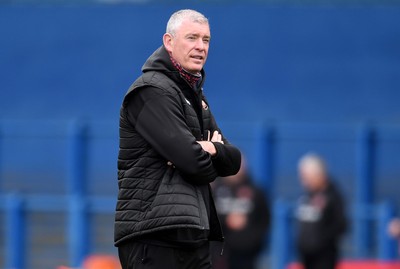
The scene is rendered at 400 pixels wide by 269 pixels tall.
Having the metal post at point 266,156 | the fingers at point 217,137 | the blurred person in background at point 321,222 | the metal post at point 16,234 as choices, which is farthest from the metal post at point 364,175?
the fingers at point 217,137

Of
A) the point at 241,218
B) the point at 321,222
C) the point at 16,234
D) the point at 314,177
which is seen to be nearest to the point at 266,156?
the point at 241,218

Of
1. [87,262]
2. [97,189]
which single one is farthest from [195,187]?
[97,189]

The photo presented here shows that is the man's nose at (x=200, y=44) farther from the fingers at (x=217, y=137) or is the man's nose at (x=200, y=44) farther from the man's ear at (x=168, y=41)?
the fingers at (x=217, y=137)

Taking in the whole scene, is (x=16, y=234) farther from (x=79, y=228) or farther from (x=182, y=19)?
(x=182, y=19)

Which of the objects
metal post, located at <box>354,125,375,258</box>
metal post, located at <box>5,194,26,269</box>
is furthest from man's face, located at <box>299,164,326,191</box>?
metal post, located at <box>5,194,26,269</box>

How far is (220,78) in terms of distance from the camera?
1645cm

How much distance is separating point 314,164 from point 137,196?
5.90 meters

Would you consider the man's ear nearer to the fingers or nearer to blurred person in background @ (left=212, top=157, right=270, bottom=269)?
the fingers

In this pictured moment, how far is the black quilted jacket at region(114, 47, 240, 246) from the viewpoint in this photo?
4.33 m

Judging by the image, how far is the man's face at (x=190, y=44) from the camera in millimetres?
4461

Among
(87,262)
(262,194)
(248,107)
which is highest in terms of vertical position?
(248,107)

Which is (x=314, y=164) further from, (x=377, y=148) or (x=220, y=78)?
(x=220, y=78)

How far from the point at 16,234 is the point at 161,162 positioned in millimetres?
7919

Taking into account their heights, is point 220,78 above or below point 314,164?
above
